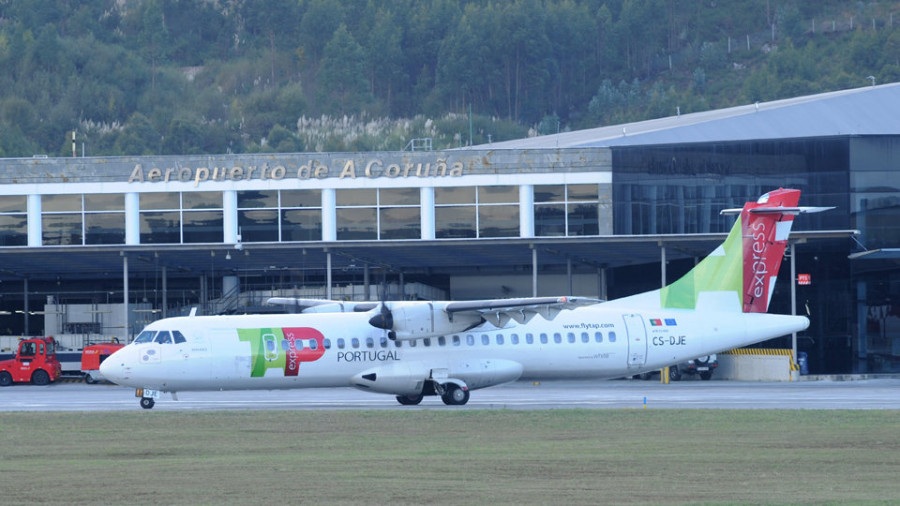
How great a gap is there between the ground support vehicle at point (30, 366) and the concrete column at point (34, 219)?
3.81 metres

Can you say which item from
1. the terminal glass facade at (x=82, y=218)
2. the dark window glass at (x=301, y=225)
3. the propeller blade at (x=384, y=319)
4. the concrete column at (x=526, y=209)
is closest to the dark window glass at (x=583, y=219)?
the concrete column at (x=526, y=209)

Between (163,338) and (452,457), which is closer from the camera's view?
(452,457)

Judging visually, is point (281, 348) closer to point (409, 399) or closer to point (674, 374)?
point (409, 399)

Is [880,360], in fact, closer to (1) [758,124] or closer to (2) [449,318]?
(1) [758,124]

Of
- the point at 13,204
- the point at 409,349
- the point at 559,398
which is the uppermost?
the point at 13,204

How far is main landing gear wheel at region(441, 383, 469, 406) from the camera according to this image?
94.7ft

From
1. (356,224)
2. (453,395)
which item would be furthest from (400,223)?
A: (453,395)

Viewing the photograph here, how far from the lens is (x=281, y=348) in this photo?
2795 cm

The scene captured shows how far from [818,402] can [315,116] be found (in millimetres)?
91115

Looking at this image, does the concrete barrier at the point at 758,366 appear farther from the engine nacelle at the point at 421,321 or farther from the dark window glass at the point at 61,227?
the dark window glass at the point at 61,227

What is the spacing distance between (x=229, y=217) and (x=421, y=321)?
1886cm

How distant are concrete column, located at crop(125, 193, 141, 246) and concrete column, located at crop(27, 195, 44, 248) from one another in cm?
328

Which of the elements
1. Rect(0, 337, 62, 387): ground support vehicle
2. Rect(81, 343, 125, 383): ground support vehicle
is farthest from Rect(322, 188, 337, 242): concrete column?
Rect(0, 337, 62, 387): ground support vehicle

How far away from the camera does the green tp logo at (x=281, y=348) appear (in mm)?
27859
